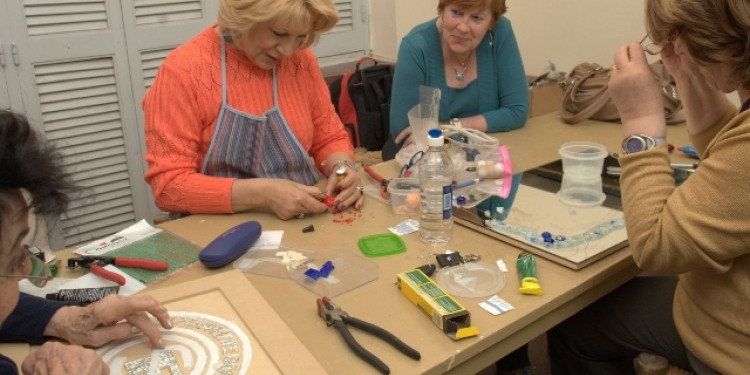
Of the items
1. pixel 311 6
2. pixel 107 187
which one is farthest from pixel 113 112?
pixel 311 6

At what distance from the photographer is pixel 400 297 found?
1200 mm

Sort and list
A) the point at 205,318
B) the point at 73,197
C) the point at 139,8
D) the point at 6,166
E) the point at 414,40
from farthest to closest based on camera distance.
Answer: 1. the point at 139,8
2. the point at 414,40
3. the point at 205,318
4. the point at 73,197
5. the point at 6,166

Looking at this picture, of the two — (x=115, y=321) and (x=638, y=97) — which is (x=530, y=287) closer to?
(x=638, y=97)

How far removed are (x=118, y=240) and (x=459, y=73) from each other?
144cm

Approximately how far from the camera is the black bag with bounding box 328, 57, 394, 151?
3.25 m

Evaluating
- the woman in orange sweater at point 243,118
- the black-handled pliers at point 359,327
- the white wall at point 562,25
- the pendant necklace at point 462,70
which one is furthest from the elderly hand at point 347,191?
the white wall at point 562,25

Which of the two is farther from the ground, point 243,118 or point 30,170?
point 30,170

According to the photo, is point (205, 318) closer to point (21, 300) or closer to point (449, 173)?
point (21, 300)

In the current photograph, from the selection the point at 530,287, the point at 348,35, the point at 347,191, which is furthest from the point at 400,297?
the point at 348,35

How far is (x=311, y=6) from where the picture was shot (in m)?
1.72

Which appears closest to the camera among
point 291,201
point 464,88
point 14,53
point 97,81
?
point 291,201

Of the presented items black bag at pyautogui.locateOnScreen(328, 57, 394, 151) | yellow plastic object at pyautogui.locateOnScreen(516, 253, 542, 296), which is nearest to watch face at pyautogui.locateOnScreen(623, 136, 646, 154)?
yellow plastic object at pyautogui.locateOnScreen(516, 253, 542, 296)

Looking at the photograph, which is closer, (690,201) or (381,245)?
(690,201)

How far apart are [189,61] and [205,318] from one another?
847 mm
